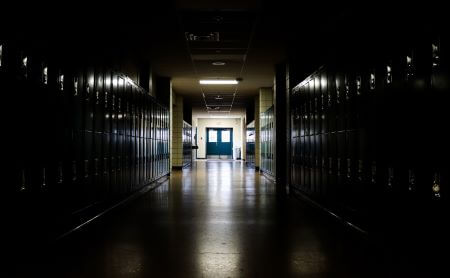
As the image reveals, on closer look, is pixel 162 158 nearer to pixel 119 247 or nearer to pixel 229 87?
pixel 229 87

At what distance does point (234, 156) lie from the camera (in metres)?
29.2

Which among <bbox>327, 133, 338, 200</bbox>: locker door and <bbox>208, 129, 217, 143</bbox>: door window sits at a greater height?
<bbox>208, 129, 217, 143</bbox>: door window

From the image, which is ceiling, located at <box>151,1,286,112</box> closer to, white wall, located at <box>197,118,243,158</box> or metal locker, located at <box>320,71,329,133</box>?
metal locker, located at <box>320,71,329,133</box>

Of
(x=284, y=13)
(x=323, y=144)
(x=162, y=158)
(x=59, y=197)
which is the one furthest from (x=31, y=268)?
(x=162, y=158)

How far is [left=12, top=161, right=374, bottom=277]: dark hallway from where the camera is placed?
8.99 ft

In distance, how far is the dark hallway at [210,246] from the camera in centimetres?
274

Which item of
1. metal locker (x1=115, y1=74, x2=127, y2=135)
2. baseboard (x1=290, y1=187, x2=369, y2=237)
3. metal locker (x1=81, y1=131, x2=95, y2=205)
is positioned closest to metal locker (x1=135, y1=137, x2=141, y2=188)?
metal locker (x1=115, y1=74, x2=127, y2=135)

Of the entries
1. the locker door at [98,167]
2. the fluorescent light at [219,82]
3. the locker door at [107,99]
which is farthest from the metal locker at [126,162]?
the fluorescent light at [219,82]

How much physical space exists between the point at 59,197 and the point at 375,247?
9.10 ft

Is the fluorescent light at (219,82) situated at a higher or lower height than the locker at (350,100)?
higher

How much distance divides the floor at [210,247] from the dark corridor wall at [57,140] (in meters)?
0.30

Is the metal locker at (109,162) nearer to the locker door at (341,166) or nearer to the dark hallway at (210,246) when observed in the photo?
the dark hallway at (210,246)

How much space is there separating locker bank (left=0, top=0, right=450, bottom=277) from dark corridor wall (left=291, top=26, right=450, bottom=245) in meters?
0.02

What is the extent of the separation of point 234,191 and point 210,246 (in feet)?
14.0
